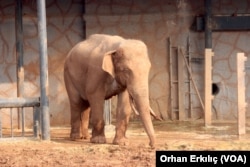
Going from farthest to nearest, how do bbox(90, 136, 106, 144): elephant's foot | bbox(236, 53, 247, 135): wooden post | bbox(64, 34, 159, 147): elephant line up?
bbox(236, 53, 247, 135): wooden post < bbox(90, 136, 106, 144): elephant's foot < bbox(64, 34, 159, 147): elephant

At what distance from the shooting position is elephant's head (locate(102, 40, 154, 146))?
11.5 metres

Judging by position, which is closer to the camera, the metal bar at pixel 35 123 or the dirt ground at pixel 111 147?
the dirt ground at pixel 111 147

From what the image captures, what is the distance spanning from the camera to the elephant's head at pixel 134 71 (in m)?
11.5

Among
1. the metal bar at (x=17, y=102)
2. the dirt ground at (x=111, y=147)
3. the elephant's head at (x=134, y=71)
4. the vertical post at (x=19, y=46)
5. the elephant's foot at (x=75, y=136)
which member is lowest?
the dirt ground at (x=111, y=147)

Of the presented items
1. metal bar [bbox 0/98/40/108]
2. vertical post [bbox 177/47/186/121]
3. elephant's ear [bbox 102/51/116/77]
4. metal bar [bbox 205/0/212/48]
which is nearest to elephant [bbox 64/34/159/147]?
elephant's ear [bbox 102/51/116/77]

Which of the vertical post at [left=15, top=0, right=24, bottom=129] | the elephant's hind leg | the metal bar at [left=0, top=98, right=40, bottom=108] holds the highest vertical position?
the vertical post at [left=15, top=0, right=24, bottom=129]

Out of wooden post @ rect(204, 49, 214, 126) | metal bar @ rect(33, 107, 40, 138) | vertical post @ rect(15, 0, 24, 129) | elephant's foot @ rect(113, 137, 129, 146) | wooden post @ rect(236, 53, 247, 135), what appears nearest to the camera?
elephant's foot @ rect(113, 137, 129, 146)

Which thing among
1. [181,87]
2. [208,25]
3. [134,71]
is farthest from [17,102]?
[208,25]

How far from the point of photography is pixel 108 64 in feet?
39.0

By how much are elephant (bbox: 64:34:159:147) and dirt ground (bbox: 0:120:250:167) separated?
0.38 m

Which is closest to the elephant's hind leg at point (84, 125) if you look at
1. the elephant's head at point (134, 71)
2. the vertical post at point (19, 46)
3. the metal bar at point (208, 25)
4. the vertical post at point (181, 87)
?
the elephant's head at point (134, 71)

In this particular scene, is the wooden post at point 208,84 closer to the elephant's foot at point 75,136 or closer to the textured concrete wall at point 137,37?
the textured concrete wall at point 137,37

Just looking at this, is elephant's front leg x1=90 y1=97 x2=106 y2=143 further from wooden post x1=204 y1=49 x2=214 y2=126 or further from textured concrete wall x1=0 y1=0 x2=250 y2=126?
textured concrete wall x1=0 y1=0 x2=250 y2=126

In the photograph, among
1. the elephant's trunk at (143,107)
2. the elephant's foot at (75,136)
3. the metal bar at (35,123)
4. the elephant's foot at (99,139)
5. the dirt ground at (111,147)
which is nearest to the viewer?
the dirt ground at (111,147)
